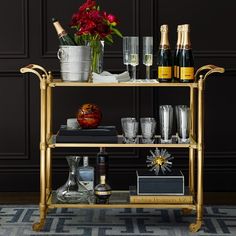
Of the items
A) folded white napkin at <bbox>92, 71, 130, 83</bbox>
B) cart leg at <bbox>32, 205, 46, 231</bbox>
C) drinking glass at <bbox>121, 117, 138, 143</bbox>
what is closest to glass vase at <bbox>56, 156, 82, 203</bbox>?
cart leg at <bbox>32, 205, 46, 231</bbox>

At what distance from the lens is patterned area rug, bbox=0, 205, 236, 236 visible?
3049 mm

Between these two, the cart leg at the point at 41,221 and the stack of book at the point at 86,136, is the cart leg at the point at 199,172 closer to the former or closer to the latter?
the stack of book at the point at 86,136

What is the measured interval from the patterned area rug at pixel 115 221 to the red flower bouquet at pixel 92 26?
69 cm

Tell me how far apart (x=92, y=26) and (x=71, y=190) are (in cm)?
74

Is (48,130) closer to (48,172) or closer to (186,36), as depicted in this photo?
(48,172)

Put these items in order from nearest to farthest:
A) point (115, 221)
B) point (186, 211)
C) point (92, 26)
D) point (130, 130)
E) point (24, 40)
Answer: point (92, 26) < point (130, 130) < point (115, 221) < point (186, 211) < point (24, 40)

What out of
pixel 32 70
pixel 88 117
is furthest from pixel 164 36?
pixel 32 70

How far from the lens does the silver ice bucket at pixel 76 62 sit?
10.00ft

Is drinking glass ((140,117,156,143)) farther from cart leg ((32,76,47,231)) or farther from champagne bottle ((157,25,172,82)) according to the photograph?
Result: cart leg ((32,76,47,231))

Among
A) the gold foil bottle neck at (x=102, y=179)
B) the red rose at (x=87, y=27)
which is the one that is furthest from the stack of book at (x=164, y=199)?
the red rose at (x=87, y=27)

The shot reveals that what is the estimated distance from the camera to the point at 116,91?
3.73m

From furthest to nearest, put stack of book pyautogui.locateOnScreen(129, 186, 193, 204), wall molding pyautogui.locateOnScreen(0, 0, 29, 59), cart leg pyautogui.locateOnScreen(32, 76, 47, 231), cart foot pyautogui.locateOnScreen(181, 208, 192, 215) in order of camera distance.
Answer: wall molding pyautogui.locateOnScreen(0, 0, 29, 59) < cart foot pyautogui.locateOnScreen(181, 208, 192, 215) < stack of book pyautogui.locateOnScreen(129, 186, 193, 204) < cart leg pyautogui.locateOnScreen(32, 76, 47, 231)

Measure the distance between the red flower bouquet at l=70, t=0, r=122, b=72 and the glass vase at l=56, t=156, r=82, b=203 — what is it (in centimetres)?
42

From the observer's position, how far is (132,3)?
369 centimetres
